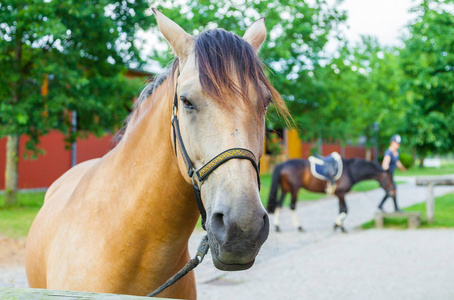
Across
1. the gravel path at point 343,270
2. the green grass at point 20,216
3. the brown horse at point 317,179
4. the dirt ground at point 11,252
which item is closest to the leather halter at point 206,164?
the gravel path at point 343,270

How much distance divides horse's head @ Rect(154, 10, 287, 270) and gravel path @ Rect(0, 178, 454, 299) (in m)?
1.80

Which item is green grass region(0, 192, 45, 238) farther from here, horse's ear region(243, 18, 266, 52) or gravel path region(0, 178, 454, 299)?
horse's ear region(243, 18, 266, 52)

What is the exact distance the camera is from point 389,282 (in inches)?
233

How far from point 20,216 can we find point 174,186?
970 cm

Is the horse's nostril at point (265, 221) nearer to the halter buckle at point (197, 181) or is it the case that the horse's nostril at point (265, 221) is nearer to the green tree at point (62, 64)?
the halter buckle at point (197, 181)

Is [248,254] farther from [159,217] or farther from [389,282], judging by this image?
[389,282]

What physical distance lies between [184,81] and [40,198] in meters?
13.2

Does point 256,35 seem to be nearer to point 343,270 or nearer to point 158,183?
point 158,183

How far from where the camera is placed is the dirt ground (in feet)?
22.0

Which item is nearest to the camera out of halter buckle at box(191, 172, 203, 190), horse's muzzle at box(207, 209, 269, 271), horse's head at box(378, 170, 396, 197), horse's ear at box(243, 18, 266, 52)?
horse's muzzle at box(207, 209, 269, 271)

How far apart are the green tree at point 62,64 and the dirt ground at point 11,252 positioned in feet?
11.4

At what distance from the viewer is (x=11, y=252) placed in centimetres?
724

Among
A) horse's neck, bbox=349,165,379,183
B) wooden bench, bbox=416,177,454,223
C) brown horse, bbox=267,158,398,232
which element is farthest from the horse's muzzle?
wooden bench, bbox=416,177,454,223

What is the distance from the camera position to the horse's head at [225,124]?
1.50 m
